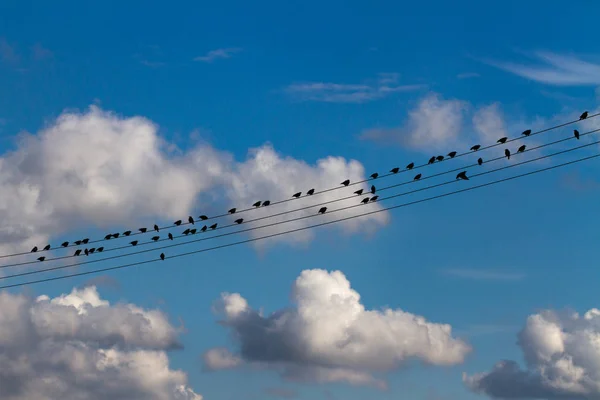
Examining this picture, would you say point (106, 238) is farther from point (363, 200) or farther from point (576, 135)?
point (576, 135)

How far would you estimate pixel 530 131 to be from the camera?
88.9 m

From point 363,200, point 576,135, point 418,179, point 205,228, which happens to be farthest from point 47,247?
point 576,135

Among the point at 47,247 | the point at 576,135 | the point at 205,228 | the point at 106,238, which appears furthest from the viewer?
the point at 47,247

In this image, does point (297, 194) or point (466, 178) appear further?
point (297, 194)

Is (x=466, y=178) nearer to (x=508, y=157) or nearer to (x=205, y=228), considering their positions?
(x=508, y=157)

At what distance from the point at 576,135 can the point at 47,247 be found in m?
59.2

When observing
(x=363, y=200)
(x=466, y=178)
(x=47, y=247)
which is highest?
(x=47, y=247)

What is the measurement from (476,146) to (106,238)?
3586 cm

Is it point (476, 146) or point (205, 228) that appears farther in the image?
point (205, 228)

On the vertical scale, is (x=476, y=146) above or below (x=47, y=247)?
below

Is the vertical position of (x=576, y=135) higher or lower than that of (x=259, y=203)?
lower

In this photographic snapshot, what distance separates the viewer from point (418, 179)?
86250mm

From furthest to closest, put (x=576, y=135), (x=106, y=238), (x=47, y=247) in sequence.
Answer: (x=47, y=247)
(x=106, y=238)
(x=576, y=135)

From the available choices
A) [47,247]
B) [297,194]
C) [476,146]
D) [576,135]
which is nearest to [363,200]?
[297,194]
